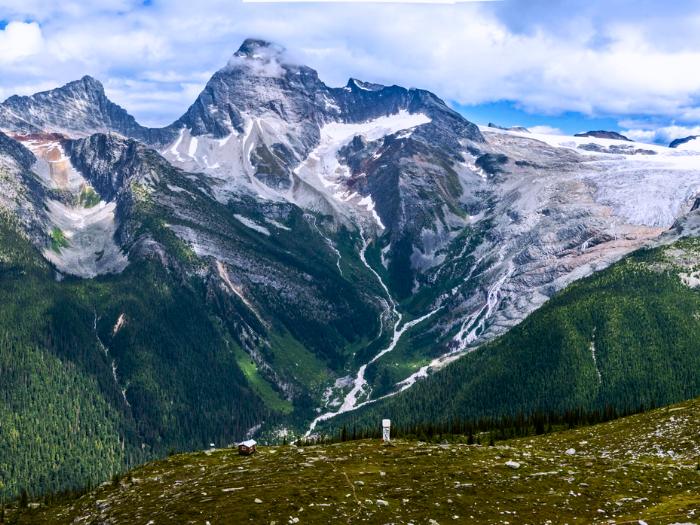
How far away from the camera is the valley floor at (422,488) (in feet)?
248

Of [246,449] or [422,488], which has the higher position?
[422,488]

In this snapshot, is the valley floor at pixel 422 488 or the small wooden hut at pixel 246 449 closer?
the valley floor at pixel 422 488

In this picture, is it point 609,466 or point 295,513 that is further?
point 609,466

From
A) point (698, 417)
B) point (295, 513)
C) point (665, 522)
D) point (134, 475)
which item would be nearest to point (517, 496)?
point (665, 522)

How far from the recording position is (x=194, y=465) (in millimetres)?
124562

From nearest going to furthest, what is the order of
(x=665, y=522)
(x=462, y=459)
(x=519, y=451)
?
(x=665, y=522), (x=462, y=459), (x=519, y=451)

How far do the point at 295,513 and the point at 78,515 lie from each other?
42.0 metres

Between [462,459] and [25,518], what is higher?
[462,459]

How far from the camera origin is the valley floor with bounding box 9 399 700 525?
75.7 metres

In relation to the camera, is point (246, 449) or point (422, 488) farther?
point (246, 449)

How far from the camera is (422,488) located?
84.4 m

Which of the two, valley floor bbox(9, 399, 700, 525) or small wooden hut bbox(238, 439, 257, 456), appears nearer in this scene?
valley floor bbox(9, 399, 700, 525)

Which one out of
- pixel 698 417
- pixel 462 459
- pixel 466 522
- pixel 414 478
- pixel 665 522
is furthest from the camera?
pixel 698 417

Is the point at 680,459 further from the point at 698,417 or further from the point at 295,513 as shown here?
the point at 295,513
